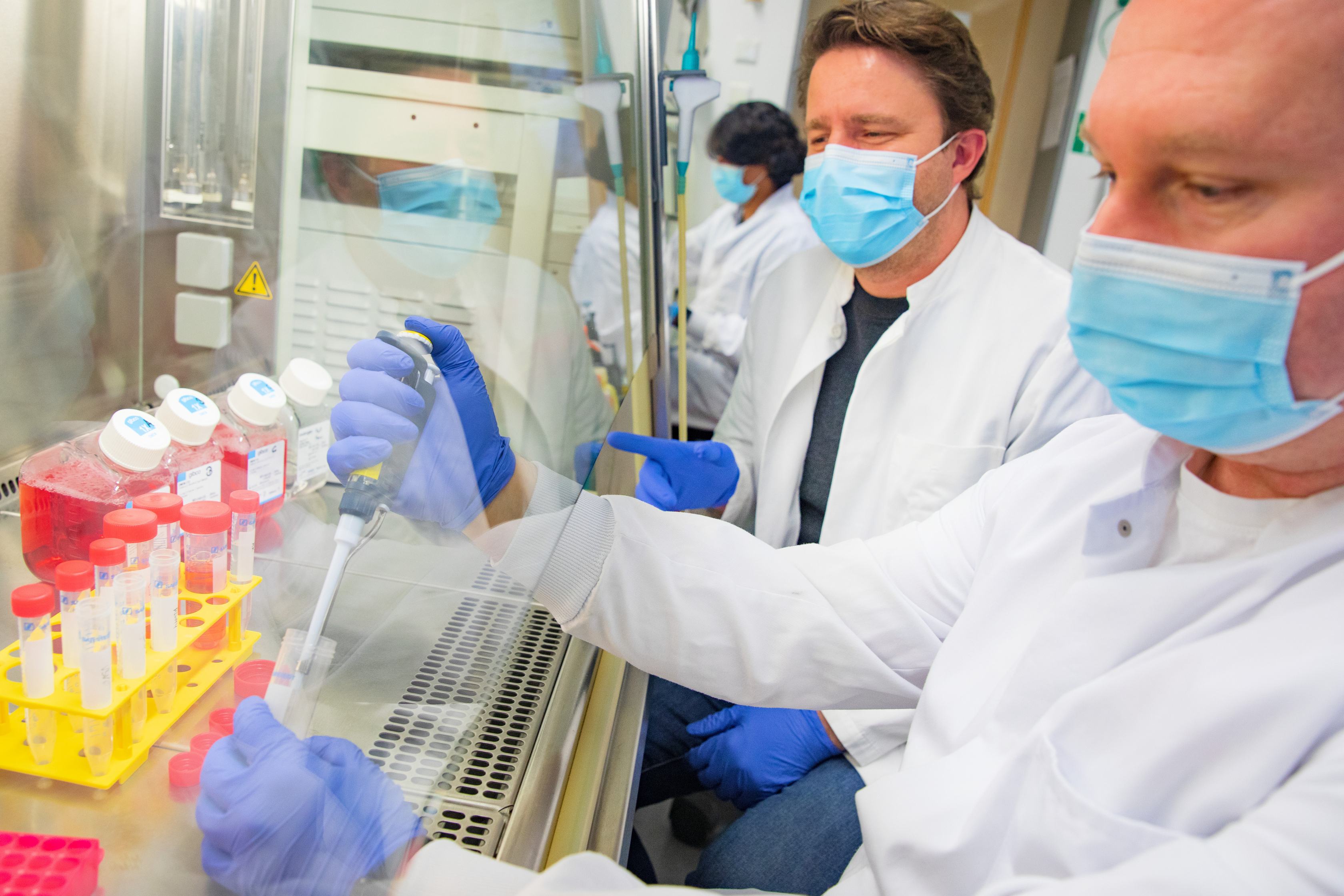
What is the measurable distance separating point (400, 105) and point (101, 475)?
2.16 ft

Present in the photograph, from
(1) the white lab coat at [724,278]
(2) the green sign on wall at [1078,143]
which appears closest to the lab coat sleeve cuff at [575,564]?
(1) the white lab coat at [724,278]

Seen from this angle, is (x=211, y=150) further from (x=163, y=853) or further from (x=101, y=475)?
(x=163, y=853)

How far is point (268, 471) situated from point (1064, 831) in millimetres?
962

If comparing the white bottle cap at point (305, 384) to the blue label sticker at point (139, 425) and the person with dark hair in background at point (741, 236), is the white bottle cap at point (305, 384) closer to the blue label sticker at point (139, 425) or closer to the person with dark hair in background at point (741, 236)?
the blue label sticker at point (139, 425)

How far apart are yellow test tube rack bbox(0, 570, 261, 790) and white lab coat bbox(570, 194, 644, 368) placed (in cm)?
94

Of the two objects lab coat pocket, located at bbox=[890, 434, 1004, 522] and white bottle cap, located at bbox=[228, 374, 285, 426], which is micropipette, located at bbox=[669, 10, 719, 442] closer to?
lab coat pocket, located at bbox=[890, 434, 1004, 522]

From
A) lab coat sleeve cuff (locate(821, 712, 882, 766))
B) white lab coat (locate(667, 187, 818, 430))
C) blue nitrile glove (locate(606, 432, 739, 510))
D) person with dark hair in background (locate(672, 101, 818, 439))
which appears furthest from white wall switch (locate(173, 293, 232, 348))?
person with dark hair in background (locate(672, 101, 818, 439))

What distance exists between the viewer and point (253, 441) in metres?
1.09

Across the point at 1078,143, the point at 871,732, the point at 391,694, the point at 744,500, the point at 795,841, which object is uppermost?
the point at 1078,143

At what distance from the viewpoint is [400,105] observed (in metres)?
1.26

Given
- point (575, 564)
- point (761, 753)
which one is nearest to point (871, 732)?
point (761, 753)

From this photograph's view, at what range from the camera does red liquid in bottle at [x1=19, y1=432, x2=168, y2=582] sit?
0.92 meters

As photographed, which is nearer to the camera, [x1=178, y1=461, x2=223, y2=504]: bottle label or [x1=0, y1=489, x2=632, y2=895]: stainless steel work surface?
[x1=0, y1=489, x2=632, y2=895]: stainless steel work surface

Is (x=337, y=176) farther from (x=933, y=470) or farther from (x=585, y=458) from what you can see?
(x=933, y=470)
